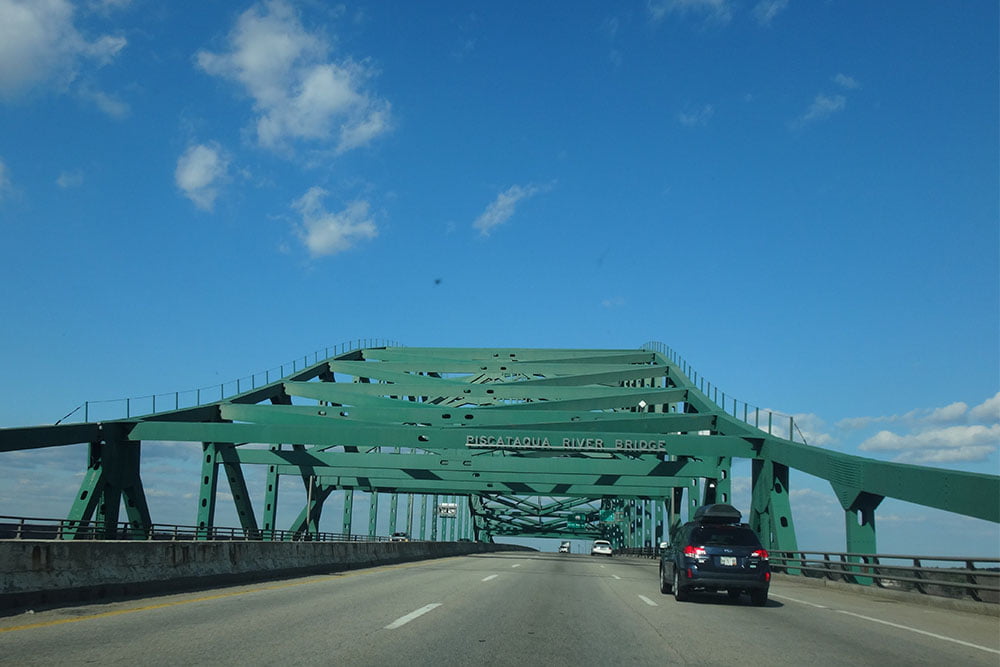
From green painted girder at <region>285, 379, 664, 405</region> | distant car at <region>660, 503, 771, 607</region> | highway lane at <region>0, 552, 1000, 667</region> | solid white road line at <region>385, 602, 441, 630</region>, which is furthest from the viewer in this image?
green painted girder at <region>285, 379, 664, 405</region>

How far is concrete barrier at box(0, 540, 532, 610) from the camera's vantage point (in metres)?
11.8

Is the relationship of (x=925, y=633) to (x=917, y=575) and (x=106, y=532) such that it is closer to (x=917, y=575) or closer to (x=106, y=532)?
(x=917, y=575)

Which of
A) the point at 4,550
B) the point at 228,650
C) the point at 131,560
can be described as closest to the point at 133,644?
the point at 228,650

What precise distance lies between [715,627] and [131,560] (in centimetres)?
954

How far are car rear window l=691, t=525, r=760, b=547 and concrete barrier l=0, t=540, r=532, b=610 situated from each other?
972cm

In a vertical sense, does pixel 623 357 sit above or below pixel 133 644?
above

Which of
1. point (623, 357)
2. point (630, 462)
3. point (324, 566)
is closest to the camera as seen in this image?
point (324, 566)

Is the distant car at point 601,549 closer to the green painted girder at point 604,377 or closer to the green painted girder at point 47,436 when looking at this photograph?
the green painted girder at point 604,377

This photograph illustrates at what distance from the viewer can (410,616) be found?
40.1 feet

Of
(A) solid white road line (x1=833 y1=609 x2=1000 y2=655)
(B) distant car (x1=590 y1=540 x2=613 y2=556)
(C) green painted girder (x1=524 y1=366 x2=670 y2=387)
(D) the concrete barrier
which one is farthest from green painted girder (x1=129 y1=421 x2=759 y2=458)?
(B) distant car (x1=590 y1=540 x2=613 y2=556)

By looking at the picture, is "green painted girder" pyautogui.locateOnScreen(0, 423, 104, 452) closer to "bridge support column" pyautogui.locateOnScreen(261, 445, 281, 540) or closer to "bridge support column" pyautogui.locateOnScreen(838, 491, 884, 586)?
"bridge support column" pyautogui.locateOnScreen(261, 445, 281, 540)

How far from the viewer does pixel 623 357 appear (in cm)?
6781

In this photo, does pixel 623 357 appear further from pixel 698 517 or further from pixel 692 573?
pixel 692 573

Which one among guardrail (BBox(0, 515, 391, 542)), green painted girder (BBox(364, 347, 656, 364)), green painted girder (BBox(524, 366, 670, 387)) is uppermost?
green painted girder (BBox(364, 347, 656, 364))
